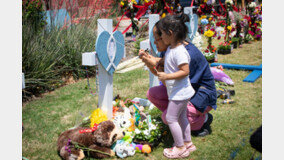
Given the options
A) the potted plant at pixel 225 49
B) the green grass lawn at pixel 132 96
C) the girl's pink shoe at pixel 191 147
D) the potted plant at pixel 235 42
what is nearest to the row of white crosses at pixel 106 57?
the green grass lawn at pixel 132 96

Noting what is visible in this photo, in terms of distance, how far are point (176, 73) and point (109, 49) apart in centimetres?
105

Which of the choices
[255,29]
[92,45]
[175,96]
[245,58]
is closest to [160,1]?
[92,45]

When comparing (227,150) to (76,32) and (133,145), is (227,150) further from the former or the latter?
(76,32)

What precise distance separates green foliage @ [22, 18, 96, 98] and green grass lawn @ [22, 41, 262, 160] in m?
0.28

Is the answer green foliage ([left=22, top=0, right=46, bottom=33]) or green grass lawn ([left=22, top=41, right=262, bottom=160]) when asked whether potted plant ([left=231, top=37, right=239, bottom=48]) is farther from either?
green foliage ([left=22, top=0, right=46, bottom=33])

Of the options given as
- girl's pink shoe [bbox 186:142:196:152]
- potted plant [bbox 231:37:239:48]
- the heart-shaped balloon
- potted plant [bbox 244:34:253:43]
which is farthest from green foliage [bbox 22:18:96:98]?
potted plant [bbox 244:34:253:43]

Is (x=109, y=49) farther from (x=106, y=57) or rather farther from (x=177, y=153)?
(x=177, y=153)

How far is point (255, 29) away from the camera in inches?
371

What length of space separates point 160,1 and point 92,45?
1972 mm

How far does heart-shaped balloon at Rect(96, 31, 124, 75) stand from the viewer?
2738mm

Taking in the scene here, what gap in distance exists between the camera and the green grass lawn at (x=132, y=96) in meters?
2.57

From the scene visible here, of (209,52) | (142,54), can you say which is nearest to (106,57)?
(142,54)

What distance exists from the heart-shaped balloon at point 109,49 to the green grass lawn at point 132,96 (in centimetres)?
86

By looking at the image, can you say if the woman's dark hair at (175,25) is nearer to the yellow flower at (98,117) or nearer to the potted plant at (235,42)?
the yellow flower at (98,117)
